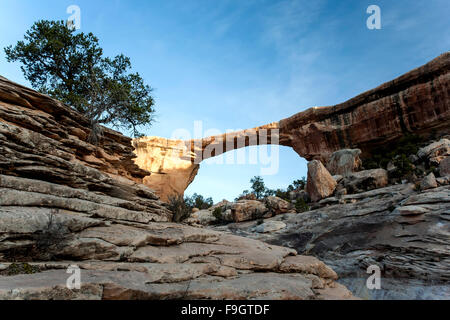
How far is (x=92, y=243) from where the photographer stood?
4.75 m

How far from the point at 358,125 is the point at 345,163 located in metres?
6.56

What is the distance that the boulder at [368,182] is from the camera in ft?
61.4

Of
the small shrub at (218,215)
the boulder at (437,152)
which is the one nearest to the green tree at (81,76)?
the small shrub at (218,215)

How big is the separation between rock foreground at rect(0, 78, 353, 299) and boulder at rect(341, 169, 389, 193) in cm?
1372

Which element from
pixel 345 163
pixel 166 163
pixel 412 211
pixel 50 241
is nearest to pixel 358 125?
pixel 345 163

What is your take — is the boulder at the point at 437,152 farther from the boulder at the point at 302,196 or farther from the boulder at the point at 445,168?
the boulder at the point at 302,196

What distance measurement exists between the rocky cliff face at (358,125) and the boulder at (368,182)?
10.1 m

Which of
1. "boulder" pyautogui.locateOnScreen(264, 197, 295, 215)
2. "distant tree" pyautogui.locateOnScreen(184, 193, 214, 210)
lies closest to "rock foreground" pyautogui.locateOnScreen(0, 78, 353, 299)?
"boulder" pyautogui.locateOnScreen(264, 197, 295, 215)

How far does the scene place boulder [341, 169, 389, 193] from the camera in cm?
1870

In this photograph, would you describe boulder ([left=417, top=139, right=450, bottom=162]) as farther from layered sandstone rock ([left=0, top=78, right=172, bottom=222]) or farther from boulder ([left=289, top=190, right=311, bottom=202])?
layered sandstone rock ([left=0, top=78, right=172, bottom=222])

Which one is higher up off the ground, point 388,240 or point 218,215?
point 218,215

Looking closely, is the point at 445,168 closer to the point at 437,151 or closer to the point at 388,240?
the point at 437,151

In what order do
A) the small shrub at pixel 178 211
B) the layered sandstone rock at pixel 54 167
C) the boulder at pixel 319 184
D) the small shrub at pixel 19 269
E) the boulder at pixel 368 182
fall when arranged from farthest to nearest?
the boulder at pixel 319 184 → the boulder at pixel 368 182 → the small shrub at pixel 178 211 → the layered sandstone rock at pixel 54 167 → the small shrub at pixel 19 269
